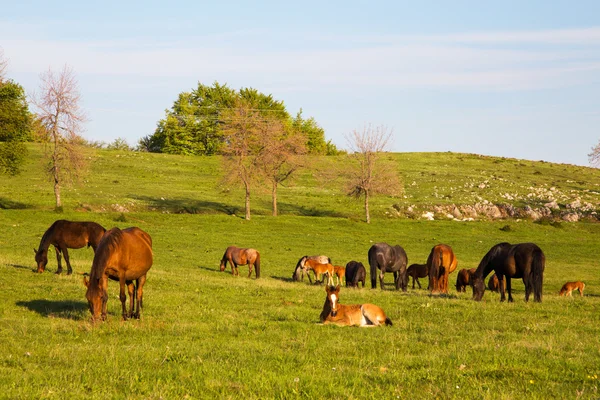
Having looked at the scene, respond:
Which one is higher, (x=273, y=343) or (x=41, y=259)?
(x=41, y=259)

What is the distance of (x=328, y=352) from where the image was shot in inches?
456

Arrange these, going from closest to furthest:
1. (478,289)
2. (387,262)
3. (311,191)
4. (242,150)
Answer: (478,289) → (387,262) → (242,150) → (311,191)

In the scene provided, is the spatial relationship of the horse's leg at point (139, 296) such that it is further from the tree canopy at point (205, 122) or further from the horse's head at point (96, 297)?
the tree canopy at point (205, 122)

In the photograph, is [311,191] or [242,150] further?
[311,191]

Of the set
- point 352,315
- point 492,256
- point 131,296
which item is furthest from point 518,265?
point 131,296

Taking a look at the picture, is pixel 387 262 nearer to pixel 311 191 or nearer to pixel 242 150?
pixel 242 150

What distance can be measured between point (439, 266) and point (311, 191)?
59.0m

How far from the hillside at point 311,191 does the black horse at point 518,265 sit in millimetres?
43489

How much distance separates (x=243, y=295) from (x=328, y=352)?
29.5 ft

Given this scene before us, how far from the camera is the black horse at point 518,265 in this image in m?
20.2

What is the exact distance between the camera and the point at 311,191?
82.5 meters

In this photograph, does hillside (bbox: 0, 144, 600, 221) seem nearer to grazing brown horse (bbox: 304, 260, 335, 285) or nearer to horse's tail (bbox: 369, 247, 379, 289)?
grazing brown horse (bbox: 304, 260, 335, 285)

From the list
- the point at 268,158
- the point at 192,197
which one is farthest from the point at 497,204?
the point at 192,197

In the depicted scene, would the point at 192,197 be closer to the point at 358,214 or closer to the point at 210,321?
the point at 358,214
